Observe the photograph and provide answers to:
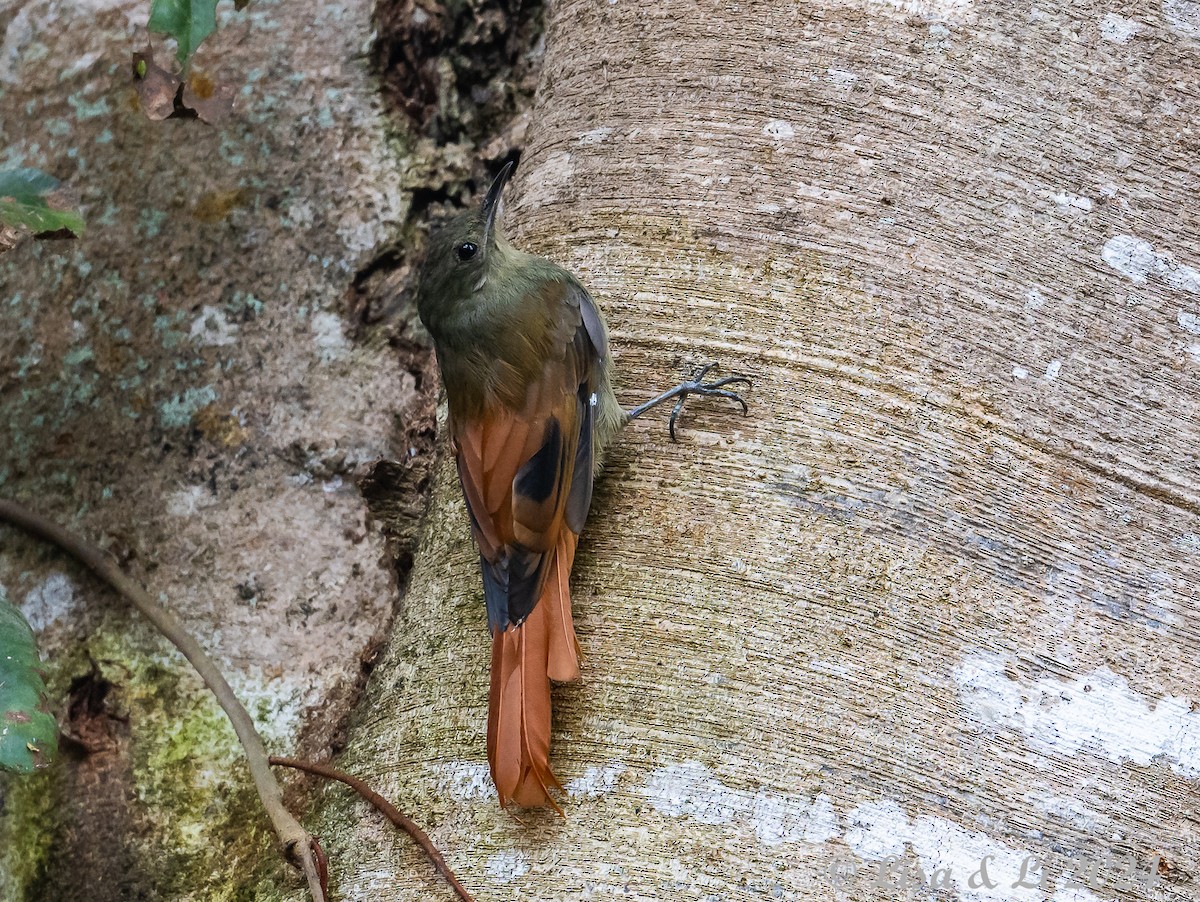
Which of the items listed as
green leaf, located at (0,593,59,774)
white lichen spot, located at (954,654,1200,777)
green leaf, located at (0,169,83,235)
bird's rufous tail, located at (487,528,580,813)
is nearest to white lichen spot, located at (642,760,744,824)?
bird's rufous tail, located at (487,528,580,813)

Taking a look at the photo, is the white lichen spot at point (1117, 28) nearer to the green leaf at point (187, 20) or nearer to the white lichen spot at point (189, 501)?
the green leaf at point (187, 20)

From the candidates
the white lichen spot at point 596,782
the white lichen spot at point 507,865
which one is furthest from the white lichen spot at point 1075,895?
the white lichen spot at point 507,865

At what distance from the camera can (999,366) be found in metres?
1.93

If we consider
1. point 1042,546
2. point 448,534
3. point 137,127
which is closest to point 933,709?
point 1042,546

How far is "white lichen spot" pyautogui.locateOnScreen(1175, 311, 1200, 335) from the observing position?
6.40 feet

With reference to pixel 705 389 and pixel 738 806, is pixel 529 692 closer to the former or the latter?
pixel 738 806

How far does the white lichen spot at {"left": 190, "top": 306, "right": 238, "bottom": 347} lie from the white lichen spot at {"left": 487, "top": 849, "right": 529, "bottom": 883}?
1286 mm

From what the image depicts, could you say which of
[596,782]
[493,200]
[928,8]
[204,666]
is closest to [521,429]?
[493,200]

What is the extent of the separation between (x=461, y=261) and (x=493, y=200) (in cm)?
16

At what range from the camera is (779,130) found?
2.15 m

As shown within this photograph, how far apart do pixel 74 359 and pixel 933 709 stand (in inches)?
73.1

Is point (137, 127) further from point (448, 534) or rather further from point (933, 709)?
point (933, 709)

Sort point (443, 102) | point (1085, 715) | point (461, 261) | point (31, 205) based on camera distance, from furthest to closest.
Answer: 1. point (443, 102)
2. point (461, 261)
3. point (31, 205)
4. point (1085, 715)

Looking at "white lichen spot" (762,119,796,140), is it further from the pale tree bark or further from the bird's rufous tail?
the bird's rufous tail
